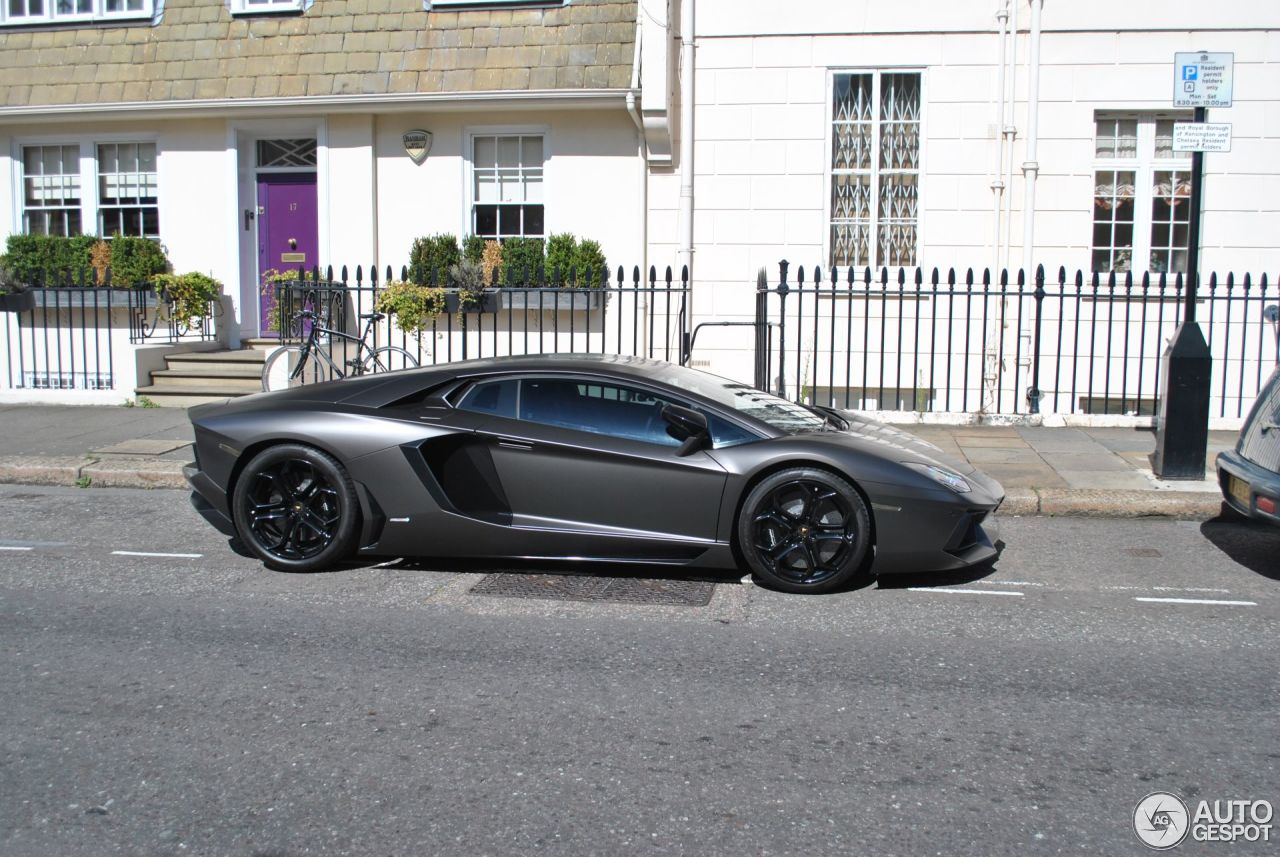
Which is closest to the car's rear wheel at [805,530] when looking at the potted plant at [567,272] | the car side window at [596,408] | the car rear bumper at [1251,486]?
the car side window at [596,408]

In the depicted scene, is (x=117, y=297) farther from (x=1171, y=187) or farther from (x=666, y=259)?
(x=1171, y=187)

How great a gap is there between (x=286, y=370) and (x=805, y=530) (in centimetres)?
744

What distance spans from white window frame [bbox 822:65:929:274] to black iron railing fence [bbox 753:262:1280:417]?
0.36 metres

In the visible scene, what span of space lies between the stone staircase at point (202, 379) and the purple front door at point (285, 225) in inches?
43.7

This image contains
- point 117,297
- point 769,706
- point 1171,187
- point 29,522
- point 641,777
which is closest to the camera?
point 641,777

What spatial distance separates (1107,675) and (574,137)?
9973mm

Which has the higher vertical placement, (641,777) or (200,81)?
(200,81)

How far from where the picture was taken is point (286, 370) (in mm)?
11961

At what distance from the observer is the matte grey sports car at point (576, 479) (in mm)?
6160

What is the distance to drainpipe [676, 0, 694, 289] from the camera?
12.9 meters

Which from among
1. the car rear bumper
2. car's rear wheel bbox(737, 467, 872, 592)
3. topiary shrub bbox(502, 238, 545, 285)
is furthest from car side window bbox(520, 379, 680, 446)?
topiary shrub bbox(502, 238, 545, 285)

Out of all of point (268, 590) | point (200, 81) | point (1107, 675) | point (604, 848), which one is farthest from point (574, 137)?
point (604, 848)

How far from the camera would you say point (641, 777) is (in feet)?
12.9
